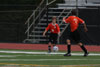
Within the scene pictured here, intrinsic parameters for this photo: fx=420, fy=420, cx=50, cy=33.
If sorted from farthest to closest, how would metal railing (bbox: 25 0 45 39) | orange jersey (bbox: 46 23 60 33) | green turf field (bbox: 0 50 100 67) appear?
metal railing (bbox: 25 0 45 39) < orange jersey (bbox: 46 23 60 33) < green turf field (bbox: 0 50 100 67)

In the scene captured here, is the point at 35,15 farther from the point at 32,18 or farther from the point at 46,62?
the point at 46,62

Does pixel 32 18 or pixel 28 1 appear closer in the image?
pixel 32 18

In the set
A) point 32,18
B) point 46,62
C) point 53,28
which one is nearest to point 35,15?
point 32,18

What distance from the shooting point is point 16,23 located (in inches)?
1240

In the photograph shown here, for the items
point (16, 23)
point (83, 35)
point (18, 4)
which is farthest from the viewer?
point (18, 4)

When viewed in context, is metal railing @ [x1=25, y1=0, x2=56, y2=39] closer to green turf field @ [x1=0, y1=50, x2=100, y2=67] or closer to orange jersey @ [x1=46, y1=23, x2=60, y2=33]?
orange jersey @ [x1=46, y1=23, x2=60, y2=33]

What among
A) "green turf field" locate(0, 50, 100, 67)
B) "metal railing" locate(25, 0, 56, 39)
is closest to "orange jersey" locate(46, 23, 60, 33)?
"green turf field" locate(0, 50, 100, 67)

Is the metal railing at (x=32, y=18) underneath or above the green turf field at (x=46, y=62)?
above

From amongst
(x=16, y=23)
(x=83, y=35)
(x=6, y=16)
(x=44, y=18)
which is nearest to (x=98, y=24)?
(x=83, y=35)

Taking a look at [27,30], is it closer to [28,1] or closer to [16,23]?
[16,23]

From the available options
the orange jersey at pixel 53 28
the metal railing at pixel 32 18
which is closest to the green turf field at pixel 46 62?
the orange jersey at pixel 53 28

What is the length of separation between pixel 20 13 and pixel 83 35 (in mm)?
6320

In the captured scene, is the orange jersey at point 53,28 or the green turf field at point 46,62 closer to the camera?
the green turf field at point 46,62

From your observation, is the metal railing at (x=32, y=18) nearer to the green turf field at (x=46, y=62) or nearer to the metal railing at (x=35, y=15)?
the metal railing at (x=35, y=15)
